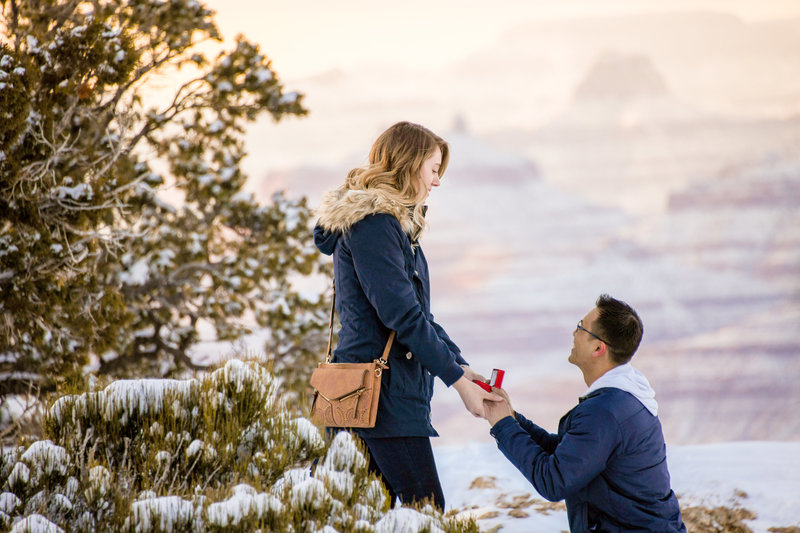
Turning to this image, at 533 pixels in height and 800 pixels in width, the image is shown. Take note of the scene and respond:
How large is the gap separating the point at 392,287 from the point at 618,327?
0.85 metres

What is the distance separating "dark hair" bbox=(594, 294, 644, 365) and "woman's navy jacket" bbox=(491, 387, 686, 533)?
0.17 metres

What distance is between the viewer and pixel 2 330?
688 centimetres

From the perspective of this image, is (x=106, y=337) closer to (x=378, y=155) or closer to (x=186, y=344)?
(x=186, y=344)

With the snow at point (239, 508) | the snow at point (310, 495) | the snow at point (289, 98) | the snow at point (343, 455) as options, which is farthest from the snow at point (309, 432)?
the snow at point (289, 98)

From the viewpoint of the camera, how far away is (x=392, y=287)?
2531 millimetres

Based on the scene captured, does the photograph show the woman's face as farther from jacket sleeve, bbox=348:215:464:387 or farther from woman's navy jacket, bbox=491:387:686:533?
woman's navy jacket, bbox=491:387:686:533

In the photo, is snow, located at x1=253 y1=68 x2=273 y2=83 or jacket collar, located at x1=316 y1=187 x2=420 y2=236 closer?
jacket collar, located at x1=316 y1=187 x2=420 y2=236

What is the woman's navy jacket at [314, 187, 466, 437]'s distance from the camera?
2.55m

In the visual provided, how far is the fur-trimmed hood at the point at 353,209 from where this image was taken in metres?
2.58

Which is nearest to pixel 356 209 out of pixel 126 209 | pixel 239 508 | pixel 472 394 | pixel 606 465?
pixel 472 394

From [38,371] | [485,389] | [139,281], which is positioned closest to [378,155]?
[485,389]

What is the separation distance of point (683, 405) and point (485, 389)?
7769cm

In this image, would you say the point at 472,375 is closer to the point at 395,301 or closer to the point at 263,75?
the point at 395,301

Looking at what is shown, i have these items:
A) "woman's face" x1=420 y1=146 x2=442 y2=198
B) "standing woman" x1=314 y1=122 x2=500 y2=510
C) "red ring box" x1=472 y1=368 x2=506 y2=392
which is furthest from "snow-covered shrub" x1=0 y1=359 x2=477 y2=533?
"woman's face" x1=420 y1=146 x2=442 y2=198
